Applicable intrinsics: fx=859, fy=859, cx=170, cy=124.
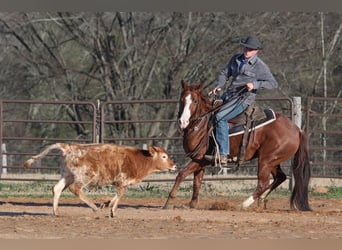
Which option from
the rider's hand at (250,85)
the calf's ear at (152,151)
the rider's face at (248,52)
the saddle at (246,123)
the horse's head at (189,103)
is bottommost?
the calf's ear at (152,151)

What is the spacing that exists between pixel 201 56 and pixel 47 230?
18486mm

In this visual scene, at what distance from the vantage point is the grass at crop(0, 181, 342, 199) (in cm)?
1583

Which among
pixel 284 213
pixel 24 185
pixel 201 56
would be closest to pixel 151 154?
pixel 284 213

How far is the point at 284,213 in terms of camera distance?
1222cm

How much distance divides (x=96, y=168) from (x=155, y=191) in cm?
546

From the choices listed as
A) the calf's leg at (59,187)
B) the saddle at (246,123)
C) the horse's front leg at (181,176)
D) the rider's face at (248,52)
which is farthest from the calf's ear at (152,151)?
the rider's face at (248,52)

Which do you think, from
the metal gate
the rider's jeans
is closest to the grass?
the rider's jeans

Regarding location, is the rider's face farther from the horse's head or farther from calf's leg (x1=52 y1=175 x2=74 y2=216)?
calf's leg (x1=52 y1=175 x2=74 y2=216)

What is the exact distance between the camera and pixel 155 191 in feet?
54.3

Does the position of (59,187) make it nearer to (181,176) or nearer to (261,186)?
(181,176)

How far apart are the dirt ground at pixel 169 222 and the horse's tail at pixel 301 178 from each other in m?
0.20

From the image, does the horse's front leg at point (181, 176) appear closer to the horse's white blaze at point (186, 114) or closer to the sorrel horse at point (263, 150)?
the sorrel horse at point (263, 150)

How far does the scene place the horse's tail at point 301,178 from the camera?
1266 centimetres

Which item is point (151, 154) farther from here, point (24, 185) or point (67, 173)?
point (24, 185)
